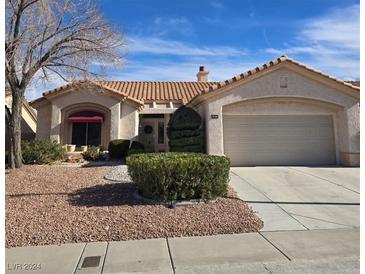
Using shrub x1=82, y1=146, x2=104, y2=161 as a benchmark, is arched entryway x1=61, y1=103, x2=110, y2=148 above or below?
above

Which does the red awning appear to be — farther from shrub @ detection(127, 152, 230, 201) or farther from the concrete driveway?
shrub @ detection(127, 152, 230, 201)

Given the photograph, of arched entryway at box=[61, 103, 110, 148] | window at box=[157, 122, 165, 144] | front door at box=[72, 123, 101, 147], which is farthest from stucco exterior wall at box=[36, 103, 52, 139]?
window at box=[157, 122, 165, 144]

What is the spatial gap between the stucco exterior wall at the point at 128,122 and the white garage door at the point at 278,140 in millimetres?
6768

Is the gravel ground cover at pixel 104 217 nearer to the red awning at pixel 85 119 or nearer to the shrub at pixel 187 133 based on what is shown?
the shrub at pixel 187 133

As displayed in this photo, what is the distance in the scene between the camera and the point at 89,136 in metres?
18.4

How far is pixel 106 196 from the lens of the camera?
7816 mm

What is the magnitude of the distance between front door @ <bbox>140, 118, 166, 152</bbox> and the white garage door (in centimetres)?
738

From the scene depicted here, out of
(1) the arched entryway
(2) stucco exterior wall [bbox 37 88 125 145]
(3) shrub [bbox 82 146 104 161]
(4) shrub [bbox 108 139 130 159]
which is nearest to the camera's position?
(3) shrub [bbox 82 146 104 161]

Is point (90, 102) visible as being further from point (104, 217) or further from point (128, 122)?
point (104, 217)

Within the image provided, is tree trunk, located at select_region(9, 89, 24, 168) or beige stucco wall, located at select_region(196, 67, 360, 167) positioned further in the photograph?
beige stucco wall, located at select_region(196, 67, 360, 167)

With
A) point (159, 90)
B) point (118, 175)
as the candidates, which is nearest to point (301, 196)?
point (118, 175)

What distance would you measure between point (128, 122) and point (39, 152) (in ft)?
18.9

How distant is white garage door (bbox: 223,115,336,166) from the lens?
550 inches

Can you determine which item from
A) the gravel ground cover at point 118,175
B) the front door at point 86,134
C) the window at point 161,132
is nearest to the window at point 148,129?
the window at point 161,132
